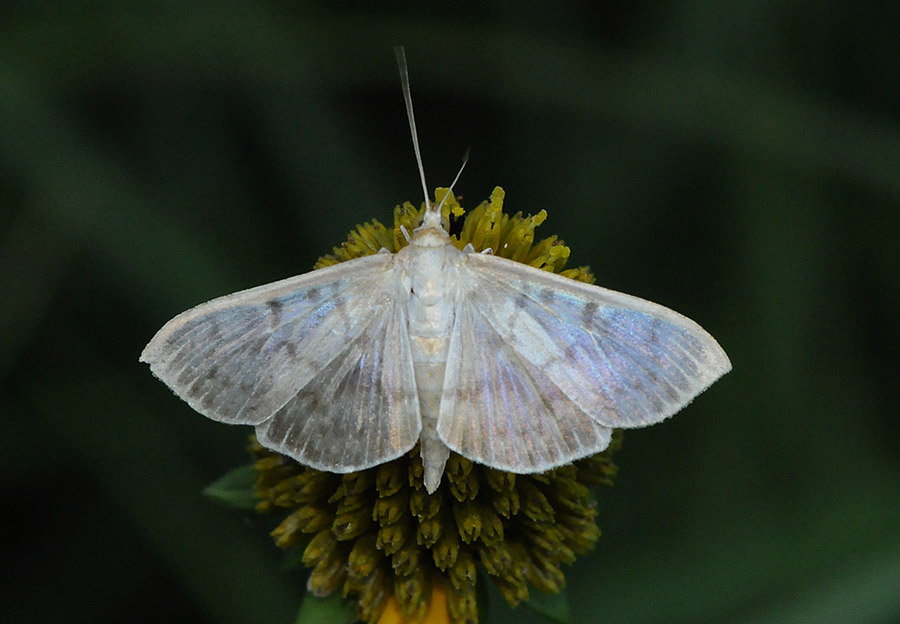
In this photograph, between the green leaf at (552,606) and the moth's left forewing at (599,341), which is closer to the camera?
the moth's left forewing at (599,341)

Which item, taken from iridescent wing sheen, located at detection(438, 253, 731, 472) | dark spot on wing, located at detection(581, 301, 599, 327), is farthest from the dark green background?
dark spot on wing, located at detection(581, 301, 599, 327)

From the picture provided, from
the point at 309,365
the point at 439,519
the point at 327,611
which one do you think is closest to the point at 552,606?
the point at 439,519

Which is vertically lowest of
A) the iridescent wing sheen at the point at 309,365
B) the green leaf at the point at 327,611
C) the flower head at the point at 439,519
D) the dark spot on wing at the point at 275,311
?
the green leaf at the point at 327,611

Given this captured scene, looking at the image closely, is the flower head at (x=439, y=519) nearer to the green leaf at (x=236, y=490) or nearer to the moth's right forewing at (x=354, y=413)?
the green leaf at (x=236, y=490)

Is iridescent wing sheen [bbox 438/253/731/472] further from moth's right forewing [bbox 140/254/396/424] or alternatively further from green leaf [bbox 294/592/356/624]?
green leaf [bbox 294/592/356/624]

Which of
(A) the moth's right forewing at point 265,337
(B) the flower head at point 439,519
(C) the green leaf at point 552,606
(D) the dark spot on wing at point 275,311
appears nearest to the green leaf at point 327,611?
(B) the flower head at point 439,519

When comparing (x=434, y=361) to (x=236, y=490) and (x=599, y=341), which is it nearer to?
(x=599, y=341)

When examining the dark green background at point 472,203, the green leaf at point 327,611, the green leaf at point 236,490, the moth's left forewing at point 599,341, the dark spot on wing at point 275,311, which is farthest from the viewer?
the dark green background at point 472,203
